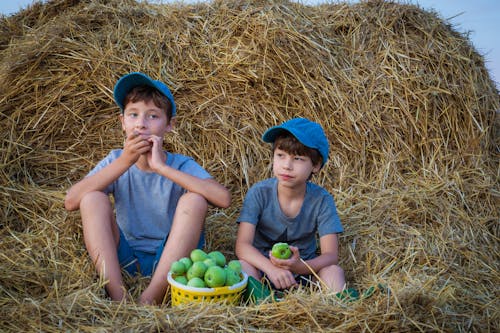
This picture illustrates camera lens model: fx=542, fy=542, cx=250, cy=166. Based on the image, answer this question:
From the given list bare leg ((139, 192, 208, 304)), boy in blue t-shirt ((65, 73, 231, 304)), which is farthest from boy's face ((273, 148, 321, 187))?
bare leg ((139, 192, 208, 304))

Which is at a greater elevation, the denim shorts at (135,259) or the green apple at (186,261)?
the green apple at (186,261)

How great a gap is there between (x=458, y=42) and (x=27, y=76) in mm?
3312

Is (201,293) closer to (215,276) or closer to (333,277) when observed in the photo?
(215,276)

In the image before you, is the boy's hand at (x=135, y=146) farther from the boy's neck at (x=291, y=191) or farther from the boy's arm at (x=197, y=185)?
the boy's neck at (x=291, y=191)

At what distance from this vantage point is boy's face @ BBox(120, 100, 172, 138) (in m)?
2.70

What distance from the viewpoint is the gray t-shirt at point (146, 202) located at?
9.19ft

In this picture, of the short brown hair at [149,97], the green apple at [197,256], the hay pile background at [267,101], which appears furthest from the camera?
the hay pile background at [267,101]

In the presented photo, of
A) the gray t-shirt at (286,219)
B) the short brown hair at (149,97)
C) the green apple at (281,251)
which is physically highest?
the short brown hair at (149,97)

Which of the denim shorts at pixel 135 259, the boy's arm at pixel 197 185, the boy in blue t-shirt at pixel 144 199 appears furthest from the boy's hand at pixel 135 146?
the denim shorts at pixel 135 259

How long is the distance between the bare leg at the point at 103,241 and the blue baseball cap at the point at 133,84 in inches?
23.3

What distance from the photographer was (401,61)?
162 inches

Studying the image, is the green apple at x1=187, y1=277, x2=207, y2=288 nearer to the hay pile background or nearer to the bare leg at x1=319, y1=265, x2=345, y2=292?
the bare leg at x1=319, y1=265, x2=345, y2=292

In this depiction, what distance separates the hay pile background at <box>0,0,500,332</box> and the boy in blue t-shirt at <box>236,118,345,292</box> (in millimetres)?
485

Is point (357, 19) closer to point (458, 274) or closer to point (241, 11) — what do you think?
point (241, 11)
